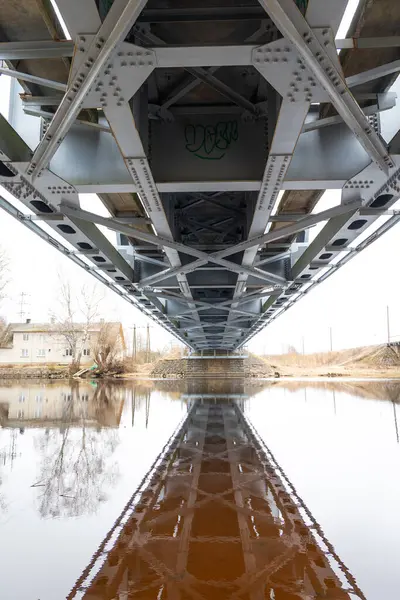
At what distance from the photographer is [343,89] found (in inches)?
148

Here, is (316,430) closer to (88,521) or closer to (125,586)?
(88,521)

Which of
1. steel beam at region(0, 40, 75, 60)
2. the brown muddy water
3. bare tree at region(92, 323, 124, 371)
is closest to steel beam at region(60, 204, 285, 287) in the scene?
steel beam at region(0, 40, 75, 60)

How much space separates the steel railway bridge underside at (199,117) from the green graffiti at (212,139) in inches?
0.6

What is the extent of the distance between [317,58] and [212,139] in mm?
2557

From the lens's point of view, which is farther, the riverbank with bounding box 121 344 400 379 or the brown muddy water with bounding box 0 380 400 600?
the riverbank with bounding box 121 344 400 379

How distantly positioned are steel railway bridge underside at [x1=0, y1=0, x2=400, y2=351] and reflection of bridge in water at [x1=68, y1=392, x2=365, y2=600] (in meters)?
3.73

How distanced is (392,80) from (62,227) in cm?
531

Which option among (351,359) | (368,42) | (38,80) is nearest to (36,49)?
(38,80)

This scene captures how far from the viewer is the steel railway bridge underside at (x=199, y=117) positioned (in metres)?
3.53

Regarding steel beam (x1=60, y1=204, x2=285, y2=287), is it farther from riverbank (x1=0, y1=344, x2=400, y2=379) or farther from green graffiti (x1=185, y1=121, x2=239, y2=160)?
riverbank (x1=0, y1=344, x2=400, y2=379)

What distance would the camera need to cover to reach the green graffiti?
5.81 meters

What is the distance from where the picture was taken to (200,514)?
4.10 metres

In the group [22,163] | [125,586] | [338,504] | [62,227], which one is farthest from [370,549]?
[62,227]

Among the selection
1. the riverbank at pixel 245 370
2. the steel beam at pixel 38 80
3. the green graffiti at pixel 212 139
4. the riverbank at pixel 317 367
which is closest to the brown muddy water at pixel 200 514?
the steel beam at pixel 38 80
